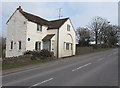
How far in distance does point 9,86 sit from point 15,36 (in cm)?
2308

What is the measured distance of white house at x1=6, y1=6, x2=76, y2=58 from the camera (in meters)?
30.1

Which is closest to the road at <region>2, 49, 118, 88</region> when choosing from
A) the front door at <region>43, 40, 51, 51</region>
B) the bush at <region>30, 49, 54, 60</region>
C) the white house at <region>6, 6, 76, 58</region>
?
the bush at <region>30, 49, 54, 60</region>

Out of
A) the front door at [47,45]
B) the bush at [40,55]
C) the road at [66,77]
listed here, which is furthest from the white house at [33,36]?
the road at [66,77]

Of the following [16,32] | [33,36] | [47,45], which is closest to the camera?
[33,36]

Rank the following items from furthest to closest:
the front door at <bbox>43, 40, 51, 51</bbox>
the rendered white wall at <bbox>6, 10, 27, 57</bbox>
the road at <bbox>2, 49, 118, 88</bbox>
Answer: the front door at <bbox>43, 40, 51, 51</bbox>
the rendered white wall at <bbox>6, 10, 27, 57</bbox>
the road at <bbox>2, 49, 118, 88</bbox>

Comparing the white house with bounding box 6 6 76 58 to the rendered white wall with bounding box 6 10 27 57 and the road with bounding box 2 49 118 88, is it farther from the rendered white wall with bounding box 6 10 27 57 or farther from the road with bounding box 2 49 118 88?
the road with bounding box 2 49 118 88

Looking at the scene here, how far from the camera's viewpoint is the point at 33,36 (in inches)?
1217

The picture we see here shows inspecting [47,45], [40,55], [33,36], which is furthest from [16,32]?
[40,55]

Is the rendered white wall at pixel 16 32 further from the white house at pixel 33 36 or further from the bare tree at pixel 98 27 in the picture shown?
the bare tree at pixel 98 27

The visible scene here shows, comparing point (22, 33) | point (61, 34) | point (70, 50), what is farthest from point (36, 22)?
point (70, 50)

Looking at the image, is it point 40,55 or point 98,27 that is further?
point 98,27

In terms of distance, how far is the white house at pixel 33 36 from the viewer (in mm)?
30094

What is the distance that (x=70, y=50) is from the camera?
37.7m

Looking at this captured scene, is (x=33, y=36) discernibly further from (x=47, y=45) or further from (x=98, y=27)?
(x=98, y=27)
